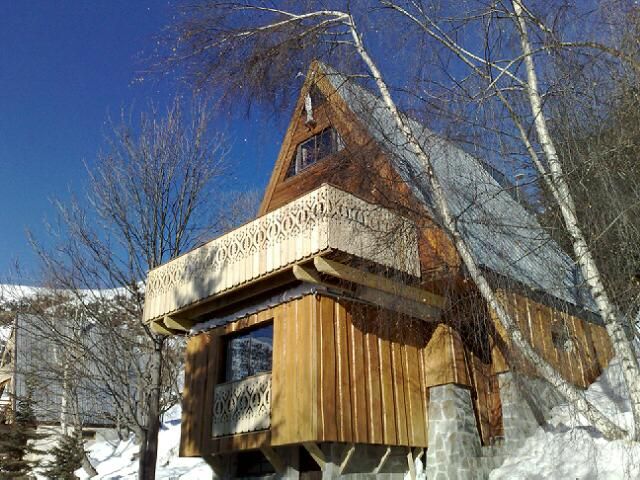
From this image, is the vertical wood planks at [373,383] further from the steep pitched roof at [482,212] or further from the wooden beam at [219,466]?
the wooden beam at [219,466]

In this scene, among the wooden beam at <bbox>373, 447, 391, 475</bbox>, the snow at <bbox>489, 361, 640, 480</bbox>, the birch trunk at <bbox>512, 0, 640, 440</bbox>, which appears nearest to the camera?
the birch trunk at <bbox>512, 0, 640, 440</bbox>

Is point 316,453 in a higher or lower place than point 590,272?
lower

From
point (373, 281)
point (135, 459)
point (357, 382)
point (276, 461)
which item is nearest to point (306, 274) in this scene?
point (373, 281)

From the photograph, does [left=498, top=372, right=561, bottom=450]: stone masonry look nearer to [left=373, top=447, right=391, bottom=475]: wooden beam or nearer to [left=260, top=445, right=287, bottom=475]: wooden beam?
[left=373, top=447, right=391, bottom=475]: wooden beam

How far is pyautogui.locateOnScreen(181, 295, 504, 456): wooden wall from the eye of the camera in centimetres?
956

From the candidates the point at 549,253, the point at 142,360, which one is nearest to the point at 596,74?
the point at 549,253

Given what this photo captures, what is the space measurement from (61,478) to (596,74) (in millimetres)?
15767

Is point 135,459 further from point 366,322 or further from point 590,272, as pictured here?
point 590,272

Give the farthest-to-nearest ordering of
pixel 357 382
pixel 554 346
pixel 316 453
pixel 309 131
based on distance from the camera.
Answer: pixel 309 131 → pixel 554 346 → pixel 357 382 → pixel 316 453

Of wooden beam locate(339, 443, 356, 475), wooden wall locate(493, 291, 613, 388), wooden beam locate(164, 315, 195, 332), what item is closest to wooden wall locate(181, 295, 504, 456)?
wooden beam locate(339, 443, 356, 475)

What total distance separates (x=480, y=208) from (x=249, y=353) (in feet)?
17.2

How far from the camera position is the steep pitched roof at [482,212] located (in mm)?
8789

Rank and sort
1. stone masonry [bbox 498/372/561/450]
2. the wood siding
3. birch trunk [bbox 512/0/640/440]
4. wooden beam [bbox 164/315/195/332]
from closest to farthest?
birch trunk [bbox 512/0/640/440], the wood siding, stone masonry [bbox 498/372/561/450], wooden beam [bbox 164/315/195/332]

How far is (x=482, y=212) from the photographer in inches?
383
